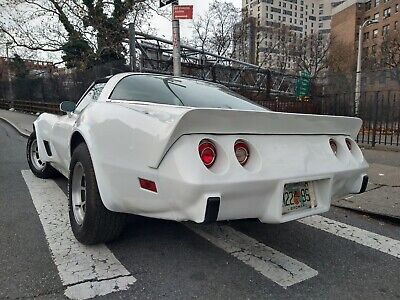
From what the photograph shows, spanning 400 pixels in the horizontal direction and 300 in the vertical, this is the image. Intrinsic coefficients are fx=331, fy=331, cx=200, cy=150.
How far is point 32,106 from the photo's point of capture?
20938mm

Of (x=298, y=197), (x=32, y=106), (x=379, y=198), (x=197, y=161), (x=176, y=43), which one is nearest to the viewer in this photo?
(x=197, y=161)

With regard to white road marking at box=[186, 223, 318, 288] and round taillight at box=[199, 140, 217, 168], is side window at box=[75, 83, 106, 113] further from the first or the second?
round taillight at box=[199, 140, 217, 168]

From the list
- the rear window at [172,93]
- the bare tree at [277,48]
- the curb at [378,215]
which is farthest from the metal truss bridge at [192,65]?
the bare tree at [277,48]

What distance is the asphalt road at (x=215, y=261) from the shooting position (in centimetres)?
229

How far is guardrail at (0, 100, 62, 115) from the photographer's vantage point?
17.5 m

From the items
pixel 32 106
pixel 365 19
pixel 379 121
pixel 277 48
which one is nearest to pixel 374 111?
pixel 379 121

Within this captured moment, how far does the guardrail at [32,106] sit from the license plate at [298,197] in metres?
14.5

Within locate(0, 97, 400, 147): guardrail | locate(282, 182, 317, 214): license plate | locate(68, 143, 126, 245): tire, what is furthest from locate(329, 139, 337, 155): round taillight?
locate(0, 97, 400, 147): guardrail

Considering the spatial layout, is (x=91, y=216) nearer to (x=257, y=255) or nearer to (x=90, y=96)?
(x=257, y=255)

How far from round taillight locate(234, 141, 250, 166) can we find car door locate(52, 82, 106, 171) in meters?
1.93

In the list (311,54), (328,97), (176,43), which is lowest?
(328,97)

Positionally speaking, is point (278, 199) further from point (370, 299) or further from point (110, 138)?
point (110, 138)

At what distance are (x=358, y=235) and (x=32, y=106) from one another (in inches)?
854

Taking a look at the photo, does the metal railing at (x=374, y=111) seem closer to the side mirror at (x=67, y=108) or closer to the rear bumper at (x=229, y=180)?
the rear bumper at (x=229, y=180)
